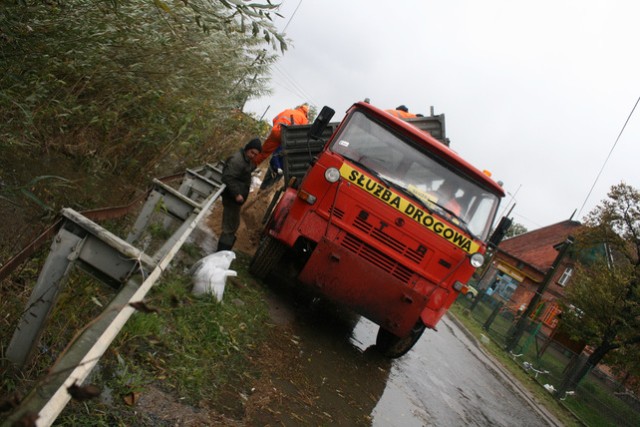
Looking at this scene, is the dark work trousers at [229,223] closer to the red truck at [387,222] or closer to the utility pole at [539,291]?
the red truck at [387,222]

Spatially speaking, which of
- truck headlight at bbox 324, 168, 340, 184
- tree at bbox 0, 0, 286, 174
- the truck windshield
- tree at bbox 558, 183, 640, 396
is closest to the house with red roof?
tree at bbox 558, 183, 640, 396

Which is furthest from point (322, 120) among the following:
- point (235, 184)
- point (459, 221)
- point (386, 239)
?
point (459, 221)

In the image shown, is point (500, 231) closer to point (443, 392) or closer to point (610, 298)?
point (443, 392)

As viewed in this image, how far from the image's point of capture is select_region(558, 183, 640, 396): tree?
14297 mm

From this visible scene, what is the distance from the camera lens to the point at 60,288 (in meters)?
2.20

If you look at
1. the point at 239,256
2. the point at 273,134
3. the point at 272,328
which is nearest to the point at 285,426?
the point at 272,328

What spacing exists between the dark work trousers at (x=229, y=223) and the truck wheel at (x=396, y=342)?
7.58ft

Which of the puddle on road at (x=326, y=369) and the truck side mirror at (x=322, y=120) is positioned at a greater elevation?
the truck side mirror at (x=322, y=120)

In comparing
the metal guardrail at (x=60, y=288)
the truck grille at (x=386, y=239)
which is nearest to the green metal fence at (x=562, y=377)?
the truck grille at (x=386, y=239)

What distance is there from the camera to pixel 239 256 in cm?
773

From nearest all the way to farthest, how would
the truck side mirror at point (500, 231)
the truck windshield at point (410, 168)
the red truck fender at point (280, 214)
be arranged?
the truck windshield at point (410, 168) < the red truck fender at point (280, 214) < the truck side mirror at point (500, 231)

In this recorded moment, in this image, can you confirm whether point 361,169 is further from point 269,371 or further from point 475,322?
point 475,322

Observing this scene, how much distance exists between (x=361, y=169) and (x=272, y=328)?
199 cm

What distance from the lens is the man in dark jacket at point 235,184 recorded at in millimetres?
6613
